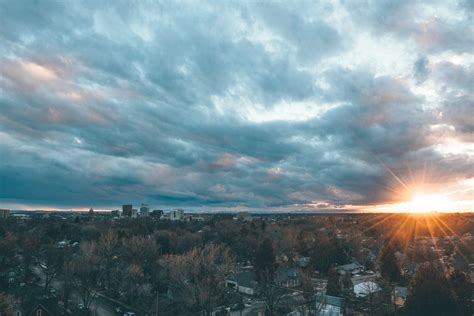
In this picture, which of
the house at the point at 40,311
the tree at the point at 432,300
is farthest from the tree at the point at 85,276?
the tree at the point at 432,300

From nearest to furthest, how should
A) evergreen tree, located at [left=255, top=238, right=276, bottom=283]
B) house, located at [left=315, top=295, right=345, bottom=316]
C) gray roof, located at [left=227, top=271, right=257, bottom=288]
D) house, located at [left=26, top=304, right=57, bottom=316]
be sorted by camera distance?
house, located at [left=26, top=304, right=57, bottom=316]
house, located at [left=315, top=295, right=345, bottom=316]
gray roof, located at [left=227, top=271, right=257, bottom=288]
evergreen tree, located at [left=255, top=238, right=276, bottom=283]

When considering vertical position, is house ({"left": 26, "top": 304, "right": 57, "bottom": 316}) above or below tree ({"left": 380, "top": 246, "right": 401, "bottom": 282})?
below

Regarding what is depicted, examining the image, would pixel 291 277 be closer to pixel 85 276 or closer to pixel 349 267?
pixel 349 267

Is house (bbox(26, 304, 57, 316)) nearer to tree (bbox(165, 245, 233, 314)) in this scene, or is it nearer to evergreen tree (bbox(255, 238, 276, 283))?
tree (bbox(165, 245, 233, 314))

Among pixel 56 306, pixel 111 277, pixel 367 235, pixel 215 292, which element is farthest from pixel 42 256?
pixel 367 235

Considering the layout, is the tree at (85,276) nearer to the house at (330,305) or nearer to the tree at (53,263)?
the tree at (53,263)

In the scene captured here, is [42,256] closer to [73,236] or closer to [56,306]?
[56,306]

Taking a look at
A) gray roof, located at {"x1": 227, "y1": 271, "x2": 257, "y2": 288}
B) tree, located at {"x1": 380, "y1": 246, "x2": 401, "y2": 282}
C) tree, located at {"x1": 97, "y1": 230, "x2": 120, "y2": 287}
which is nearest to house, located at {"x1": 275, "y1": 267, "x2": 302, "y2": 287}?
gray roof, located at {"x1": 227, "y1": 271, "x2": 257, "y2": 288}
